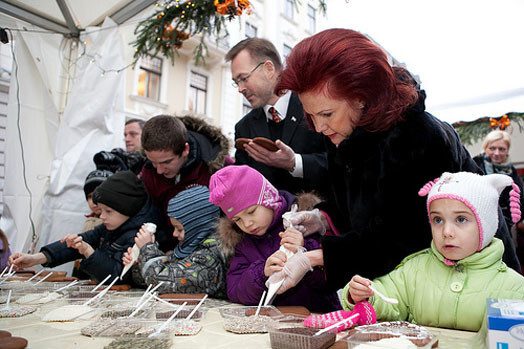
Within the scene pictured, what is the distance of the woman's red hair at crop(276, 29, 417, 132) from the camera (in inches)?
55.2

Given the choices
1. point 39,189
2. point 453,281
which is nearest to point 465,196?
point 453,281

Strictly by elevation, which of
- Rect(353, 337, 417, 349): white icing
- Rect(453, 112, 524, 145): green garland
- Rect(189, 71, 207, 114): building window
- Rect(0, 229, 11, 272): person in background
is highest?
Rect(189, 71, 207, 114): building window

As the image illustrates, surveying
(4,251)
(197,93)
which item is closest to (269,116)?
(4,251)

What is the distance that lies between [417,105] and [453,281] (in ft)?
2.18

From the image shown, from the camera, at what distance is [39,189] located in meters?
3.80

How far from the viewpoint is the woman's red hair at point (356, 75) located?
1.40 meters

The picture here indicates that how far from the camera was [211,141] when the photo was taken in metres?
2.98

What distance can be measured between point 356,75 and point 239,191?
818 millimetres

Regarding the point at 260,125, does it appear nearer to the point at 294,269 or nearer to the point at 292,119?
the point at 292,119

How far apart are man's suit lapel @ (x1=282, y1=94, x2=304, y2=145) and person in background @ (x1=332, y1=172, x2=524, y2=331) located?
1.18 meters

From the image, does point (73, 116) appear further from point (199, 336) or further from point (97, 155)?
point (199, 336)

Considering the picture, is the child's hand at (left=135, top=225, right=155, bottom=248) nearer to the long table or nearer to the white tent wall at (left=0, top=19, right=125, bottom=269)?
the long table

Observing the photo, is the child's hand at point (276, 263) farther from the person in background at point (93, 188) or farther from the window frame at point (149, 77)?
the window frame at point (149, 77)

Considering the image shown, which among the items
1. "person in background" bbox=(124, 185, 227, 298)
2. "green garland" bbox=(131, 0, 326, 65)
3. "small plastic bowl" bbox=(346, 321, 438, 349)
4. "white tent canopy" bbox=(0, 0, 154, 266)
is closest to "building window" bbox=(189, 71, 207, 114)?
"white tent canopy" bbox=(0, 0, 154, 266)
